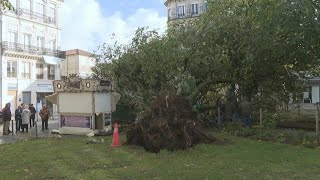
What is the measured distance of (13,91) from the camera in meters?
47.0

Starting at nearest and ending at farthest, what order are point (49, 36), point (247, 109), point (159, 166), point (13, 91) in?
point (159, 166)
point (247, 109)
point (13, 91)
point (49, 36)

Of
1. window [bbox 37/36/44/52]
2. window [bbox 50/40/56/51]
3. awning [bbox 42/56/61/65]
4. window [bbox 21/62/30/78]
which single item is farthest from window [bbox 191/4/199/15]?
window [bbox 21/62/30/78]

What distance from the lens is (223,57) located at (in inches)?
827

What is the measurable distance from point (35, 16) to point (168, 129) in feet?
135

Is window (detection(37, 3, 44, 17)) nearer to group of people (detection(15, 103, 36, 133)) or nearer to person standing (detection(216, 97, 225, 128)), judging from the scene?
group of people (detection(15, 103, 36, 133))

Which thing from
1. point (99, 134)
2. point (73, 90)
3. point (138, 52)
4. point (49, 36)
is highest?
point (49, 36)

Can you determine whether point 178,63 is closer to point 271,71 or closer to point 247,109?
point 247,109

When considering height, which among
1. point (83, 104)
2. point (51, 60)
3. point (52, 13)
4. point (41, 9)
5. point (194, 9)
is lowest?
point (83, 104)

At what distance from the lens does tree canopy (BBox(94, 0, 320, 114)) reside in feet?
63.3

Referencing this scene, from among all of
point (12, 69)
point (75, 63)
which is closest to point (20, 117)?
point (12, 69)

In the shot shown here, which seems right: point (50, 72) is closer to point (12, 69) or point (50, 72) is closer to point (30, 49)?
point (30, 49)

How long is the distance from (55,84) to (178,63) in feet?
21.4

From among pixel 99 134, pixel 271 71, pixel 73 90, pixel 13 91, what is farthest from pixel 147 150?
pixel 13 91

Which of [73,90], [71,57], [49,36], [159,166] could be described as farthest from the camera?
[71,57]
